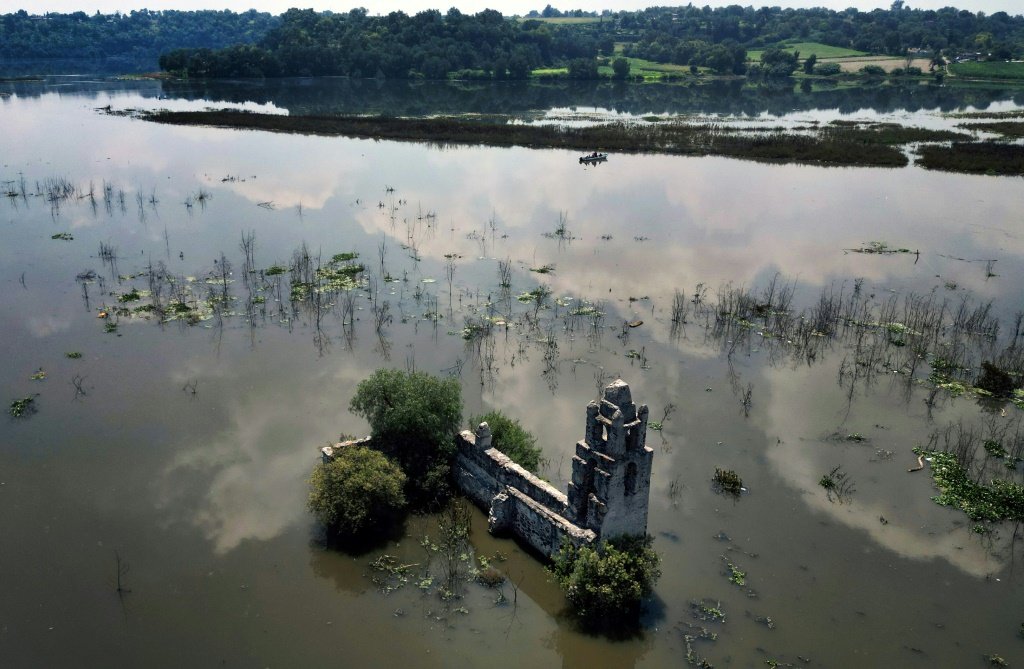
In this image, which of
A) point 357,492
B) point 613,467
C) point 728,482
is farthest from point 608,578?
point 728,482

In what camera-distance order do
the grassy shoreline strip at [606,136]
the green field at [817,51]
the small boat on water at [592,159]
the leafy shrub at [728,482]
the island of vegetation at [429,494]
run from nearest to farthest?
1. the island of vegetation at [429,494]
2. the leafy shrub at [728,482]
3. the small boat on water at [592,159]
4. the grassy shoreline strip at [606,136]
5. the green field at [817,51]

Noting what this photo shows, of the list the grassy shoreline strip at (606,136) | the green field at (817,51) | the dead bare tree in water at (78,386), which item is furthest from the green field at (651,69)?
the dead bare tree in water at (78,386)

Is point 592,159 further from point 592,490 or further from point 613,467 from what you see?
point 613,467

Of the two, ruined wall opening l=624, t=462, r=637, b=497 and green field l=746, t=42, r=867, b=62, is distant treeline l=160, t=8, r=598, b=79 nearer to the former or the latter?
green field l=746, t=42, r=867, b=62

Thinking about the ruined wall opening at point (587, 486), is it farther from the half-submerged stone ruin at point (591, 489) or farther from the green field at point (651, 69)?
the green field at point (651, 69)

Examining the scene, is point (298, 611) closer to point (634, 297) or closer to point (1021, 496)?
point (1021, 496)

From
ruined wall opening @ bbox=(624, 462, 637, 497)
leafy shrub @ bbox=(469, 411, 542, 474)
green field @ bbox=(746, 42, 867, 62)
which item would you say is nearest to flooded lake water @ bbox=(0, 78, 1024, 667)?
leafy shrub @ bbox=(469, 411, 542, 474)

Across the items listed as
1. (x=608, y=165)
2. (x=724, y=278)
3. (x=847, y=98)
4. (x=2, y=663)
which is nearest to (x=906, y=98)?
(x=847, y=98)
